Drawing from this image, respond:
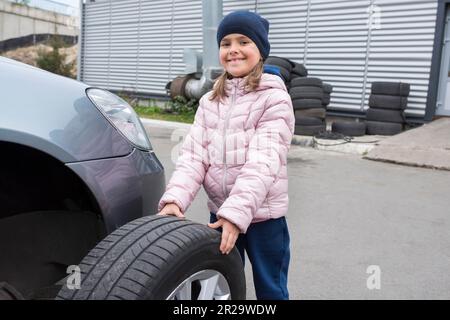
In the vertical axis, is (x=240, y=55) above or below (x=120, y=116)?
above

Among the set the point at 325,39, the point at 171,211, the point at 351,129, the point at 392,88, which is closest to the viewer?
the point at 171,211

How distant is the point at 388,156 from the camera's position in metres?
7.03

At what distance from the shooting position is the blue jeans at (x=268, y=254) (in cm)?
189

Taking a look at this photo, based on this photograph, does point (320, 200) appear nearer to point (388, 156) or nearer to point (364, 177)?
point (364, 177)

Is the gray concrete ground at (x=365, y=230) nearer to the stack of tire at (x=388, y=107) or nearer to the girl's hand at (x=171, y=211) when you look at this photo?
the girl's hand at (x=171, y=211)

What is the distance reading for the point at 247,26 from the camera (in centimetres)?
181

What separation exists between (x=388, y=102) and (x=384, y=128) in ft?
1.70

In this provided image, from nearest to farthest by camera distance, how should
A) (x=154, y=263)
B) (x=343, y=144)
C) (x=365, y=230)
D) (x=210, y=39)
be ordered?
1. (x=154, y=263)
2. (x=365, y=230)
3. (x=343, y=144)
4. (x=210, y=39)

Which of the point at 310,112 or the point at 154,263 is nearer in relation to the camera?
the point at 154,263

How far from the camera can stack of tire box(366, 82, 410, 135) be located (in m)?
8.73

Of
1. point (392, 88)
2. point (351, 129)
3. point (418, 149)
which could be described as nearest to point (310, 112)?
point (351, 129)
